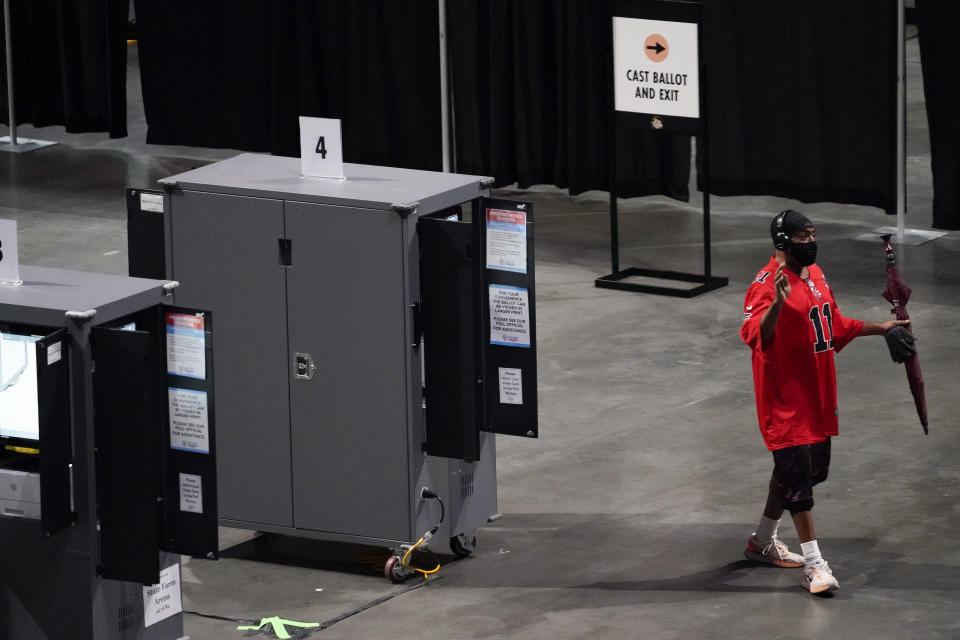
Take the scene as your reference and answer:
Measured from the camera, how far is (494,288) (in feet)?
27.5

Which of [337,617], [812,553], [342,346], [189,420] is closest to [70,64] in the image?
[342,346]

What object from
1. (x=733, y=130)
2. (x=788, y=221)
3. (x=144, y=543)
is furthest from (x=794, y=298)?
(x=733, y=130)

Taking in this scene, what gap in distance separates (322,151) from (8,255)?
204 centimetres

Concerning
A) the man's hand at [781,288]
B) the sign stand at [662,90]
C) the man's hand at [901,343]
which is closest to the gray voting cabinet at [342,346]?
the man's hand at [781,288]

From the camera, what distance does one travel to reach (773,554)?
8.24m

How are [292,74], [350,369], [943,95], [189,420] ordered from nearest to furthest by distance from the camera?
[189,420], [350,369], [943,95], [292,74]

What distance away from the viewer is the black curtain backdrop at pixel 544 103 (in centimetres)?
1490

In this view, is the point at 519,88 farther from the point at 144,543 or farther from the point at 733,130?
the point at 144,543

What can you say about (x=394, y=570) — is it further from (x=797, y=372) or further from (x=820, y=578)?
(x=797, y=372)

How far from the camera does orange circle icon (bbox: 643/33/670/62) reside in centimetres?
1280

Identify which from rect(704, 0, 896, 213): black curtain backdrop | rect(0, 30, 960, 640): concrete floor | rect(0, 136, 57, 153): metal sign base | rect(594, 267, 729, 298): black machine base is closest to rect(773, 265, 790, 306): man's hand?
rect(0, 30, 960, 640): concrete floor

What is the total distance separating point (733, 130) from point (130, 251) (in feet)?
22.4

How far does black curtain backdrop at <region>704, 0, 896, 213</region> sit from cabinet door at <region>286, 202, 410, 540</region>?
667 centimetres

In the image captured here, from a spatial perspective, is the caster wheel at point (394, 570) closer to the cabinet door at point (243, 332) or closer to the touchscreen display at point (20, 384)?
the cabinet door at point (243, 332)
